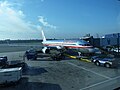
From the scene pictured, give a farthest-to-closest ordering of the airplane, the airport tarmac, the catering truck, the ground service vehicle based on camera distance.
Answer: the airplane
the ground service vehicle
the catering truck
the airport tarmac

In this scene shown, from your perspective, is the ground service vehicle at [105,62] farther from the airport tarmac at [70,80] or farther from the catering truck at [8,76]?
the catering truck at [8,76]

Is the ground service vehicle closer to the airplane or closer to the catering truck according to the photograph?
the airplane

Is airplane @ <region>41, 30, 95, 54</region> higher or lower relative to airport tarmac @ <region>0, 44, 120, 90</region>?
higher

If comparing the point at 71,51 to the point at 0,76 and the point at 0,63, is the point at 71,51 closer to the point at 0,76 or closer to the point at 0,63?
the point at 0,63

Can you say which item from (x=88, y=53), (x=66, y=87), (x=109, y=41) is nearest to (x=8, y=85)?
(x=66, y=87)

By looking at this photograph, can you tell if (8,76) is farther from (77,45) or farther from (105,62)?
(77,45)

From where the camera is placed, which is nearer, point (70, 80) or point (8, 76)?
point (8, 76)

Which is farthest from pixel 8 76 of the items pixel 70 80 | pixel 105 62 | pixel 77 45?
pixel 77 45

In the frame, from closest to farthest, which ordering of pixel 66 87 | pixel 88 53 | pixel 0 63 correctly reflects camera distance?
pixel 66 87 → pixel 0 63 → pixel 88 53

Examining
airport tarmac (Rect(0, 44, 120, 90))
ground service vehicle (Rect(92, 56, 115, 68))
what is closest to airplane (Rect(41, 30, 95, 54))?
ground service vehicle (Rect(92, 56, 115, 68))

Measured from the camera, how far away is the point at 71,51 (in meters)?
18.7

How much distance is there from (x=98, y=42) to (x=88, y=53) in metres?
5.96

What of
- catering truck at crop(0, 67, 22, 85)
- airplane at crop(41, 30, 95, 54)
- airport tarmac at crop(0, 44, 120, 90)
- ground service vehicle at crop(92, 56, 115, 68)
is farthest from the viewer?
airplane at crop(41, 30, 95, 54)

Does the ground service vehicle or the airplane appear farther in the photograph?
the airplane
